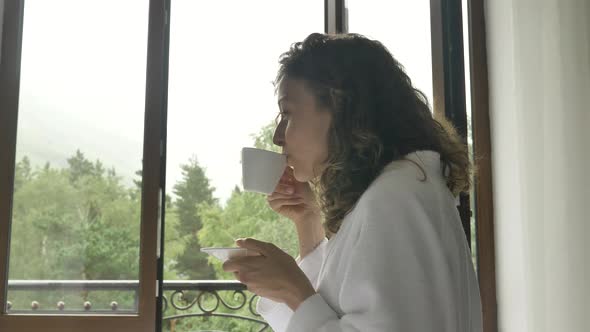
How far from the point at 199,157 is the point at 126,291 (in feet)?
2.76

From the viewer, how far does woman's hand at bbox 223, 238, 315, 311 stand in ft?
2.89

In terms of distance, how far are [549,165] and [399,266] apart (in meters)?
1.02

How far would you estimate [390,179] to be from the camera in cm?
83

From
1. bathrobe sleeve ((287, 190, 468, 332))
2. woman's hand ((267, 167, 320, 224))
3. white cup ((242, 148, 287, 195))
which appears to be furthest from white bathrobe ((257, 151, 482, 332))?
woman's hand ((267, 167, 320, 224))

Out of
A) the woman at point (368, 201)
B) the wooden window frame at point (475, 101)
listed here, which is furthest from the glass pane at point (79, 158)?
the wooden window frame at point (475, 101)

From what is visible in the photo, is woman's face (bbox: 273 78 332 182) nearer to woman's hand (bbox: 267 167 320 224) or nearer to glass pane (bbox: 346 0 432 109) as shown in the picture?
woman's hand (bbox: 267 167 320 224)

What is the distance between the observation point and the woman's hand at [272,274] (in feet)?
2.89

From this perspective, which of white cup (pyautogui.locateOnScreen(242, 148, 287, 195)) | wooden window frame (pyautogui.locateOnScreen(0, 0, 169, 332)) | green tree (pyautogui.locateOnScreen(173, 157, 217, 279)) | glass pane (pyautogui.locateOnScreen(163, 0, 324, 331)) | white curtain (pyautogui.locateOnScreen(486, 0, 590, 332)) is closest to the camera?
white cup (pyautogui.locateOnScreen(242, 148, 287, 195))

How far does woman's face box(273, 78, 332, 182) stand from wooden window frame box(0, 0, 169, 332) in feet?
2.98

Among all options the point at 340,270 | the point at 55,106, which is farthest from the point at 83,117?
the point at 340,270

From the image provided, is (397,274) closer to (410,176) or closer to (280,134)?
(410,176)

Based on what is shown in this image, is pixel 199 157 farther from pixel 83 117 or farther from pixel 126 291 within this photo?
pixel 126 291

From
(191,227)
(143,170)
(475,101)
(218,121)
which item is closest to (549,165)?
(475,101)

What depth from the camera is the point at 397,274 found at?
756 mm
